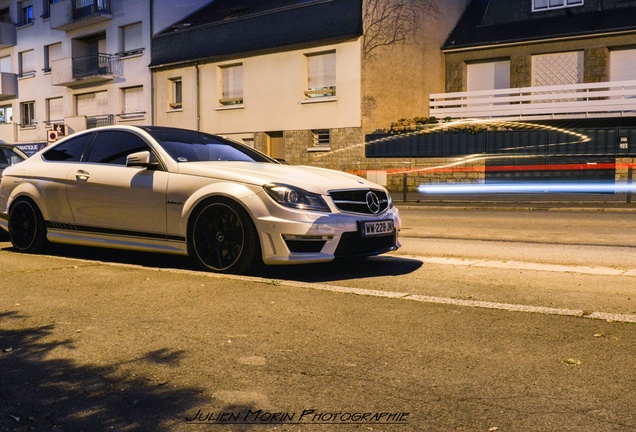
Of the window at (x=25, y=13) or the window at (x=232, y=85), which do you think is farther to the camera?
the window at (x=25, y=13)

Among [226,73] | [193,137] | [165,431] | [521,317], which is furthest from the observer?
[226,73]

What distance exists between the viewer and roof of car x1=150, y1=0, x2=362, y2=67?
95.2 feet

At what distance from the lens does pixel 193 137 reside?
790cm

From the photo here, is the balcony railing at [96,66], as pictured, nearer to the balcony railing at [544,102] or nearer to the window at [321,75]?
the window at [321,75]

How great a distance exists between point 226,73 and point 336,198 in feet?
91.5

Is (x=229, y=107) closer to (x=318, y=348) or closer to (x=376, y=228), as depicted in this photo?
(x=376, y=228)

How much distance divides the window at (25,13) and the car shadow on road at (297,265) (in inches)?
1573

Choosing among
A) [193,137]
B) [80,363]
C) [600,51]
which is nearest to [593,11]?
[600,51]

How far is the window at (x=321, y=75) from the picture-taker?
97.7 ft

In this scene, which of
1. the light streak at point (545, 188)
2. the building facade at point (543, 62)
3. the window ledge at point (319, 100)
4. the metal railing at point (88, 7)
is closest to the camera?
the light streak at point (545, 188)

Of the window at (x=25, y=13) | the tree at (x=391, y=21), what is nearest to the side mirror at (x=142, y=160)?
the tree at (x=391, y=21)

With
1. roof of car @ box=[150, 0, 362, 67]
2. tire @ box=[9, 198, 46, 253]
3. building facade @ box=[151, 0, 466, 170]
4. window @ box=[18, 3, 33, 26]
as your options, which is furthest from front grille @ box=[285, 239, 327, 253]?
window @ box=[18, 3, 33, 26]

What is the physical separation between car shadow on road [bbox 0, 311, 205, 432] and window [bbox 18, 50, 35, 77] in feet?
143

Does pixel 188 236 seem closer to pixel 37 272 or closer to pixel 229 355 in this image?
pixel 37 272
